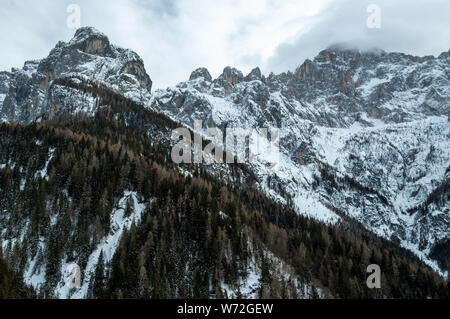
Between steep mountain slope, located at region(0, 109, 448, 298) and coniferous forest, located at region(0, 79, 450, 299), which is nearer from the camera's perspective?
coniferous forest, located at region(0, 79, 450, 299)

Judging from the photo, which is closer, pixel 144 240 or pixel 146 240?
pixel 146 240

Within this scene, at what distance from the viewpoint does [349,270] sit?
93.4m

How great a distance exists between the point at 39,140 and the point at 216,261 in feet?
268

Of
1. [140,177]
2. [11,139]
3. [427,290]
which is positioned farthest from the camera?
[11,139]

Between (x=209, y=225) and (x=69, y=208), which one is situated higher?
(x=69, y=208)

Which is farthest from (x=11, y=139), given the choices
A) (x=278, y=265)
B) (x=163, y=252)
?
(x=278, y=265)

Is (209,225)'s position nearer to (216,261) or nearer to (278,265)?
(216,261)

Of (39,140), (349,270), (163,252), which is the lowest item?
(349,270)

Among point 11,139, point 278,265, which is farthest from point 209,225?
point 11,139

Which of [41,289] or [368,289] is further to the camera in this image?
[368,289]

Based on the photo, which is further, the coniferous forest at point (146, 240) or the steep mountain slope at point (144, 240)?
the steep mountain slope at point (144, 240)
